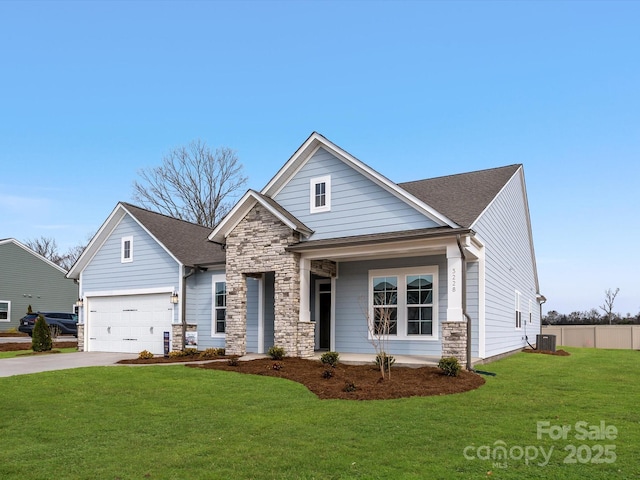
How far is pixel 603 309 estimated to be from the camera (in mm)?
38562

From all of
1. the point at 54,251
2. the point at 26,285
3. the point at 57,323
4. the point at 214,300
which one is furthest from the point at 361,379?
the point at 54,251

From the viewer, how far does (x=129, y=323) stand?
19.5 meters

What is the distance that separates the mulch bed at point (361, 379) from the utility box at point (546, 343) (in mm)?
9828

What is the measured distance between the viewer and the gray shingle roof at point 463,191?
47.3 ft

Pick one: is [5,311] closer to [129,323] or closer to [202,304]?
[129,323]

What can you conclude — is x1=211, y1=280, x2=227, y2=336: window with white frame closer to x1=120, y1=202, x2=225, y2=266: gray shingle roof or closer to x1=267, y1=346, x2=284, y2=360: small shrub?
x1=120, y1=202, x2=225, y2=266: gray shingle roof

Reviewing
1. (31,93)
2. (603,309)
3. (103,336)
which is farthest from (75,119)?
(603,309)

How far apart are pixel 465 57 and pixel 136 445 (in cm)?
1446

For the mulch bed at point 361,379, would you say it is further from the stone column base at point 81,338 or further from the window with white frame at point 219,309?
the stone column base at point 81,338

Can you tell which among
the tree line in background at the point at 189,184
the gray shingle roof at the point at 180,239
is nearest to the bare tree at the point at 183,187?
the tree line in background at the point at 189,184

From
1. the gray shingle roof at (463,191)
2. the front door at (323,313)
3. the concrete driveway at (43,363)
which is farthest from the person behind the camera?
the front door at (323,313)

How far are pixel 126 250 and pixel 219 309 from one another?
4956 millimetres

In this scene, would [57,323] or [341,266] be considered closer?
[341,266]

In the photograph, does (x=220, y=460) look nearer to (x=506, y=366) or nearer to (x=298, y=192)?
(x=506, y=366)
